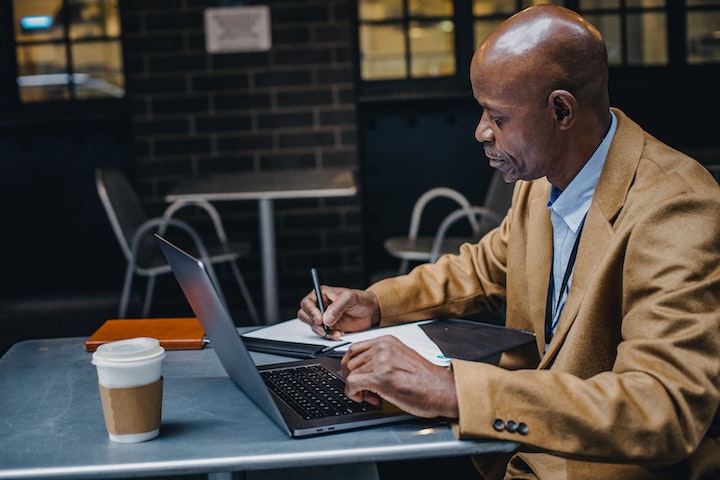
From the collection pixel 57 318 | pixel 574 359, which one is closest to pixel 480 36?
pixel 57 318

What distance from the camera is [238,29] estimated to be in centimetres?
547

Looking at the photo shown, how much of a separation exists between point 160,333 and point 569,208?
84cm

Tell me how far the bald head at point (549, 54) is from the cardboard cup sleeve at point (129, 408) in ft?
2.52

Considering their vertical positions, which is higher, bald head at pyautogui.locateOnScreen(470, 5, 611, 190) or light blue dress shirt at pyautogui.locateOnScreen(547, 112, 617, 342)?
bald head at pyautogui.locateOnScreen(470, 5, 611, 190)

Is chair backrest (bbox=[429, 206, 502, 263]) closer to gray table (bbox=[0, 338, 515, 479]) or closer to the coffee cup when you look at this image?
gray table (bbox=[0, 338, 515, 479])

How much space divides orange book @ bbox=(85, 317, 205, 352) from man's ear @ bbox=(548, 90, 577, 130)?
79 cm

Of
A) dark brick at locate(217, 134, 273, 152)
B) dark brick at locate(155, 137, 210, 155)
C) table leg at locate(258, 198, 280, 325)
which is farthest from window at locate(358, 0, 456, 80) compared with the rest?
table leg at locate(258, 198, 280, 325)

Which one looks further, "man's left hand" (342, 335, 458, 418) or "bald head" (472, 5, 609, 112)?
"bald head" (472, 5, 609, 112)

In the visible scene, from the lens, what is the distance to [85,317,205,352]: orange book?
188 cm

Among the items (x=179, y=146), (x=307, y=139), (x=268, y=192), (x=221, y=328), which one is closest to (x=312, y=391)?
(x=221, y=328)

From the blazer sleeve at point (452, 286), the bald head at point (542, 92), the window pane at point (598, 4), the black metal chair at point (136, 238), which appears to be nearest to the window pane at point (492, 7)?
the window pane at point (598, 4)

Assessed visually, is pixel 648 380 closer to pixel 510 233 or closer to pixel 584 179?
pixel 584 179

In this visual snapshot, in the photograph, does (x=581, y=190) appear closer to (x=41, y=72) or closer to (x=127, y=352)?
(x=127, y=352)

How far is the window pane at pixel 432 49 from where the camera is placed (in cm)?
572
